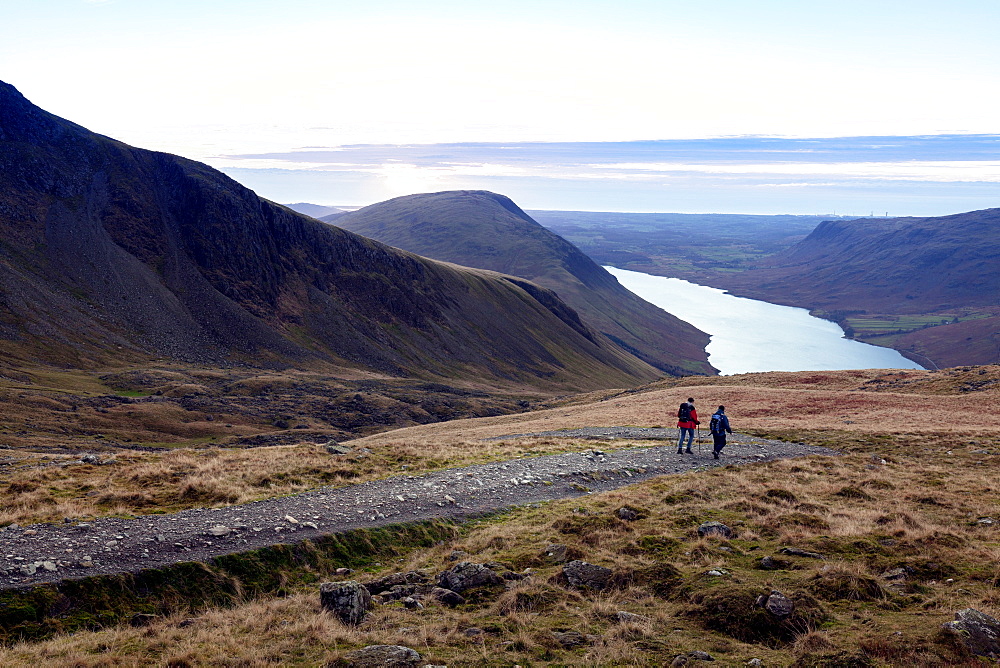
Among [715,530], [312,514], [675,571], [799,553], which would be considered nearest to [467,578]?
[675,571]

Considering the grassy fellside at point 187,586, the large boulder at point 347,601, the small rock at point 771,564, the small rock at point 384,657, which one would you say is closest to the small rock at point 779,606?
the small rock at point 771,564

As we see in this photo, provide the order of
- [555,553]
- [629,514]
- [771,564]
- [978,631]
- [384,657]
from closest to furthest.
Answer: [978,631] → [384,657] → [771,564] → [555,553] → [629,514]

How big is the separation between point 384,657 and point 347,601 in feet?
8.06

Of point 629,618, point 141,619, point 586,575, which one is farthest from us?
point 586,575

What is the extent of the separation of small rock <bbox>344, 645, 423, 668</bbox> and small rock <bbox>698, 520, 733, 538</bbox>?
30.4ft

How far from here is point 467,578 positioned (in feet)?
44.4

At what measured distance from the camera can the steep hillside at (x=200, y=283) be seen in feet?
330

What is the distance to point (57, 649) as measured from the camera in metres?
10.6

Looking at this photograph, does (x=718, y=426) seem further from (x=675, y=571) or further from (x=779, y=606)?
(x=779, y=606)

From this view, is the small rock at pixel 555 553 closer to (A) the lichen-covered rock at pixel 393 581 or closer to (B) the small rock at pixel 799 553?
(A) the lichen-covered rock at pixel 393 581

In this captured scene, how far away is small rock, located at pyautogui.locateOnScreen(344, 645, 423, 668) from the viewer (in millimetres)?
→ 9727

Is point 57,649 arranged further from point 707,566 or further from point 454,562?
point 707,566

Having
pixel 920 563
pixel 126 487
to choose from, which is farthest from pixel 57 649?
pixel 920 563

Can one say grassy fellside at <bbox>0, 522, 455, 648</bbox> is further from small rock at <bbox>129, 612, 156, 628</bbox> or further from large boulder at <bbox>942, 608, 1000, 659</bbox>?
large boulder at <bbox>942, 608, 1000, 659</bbox>
